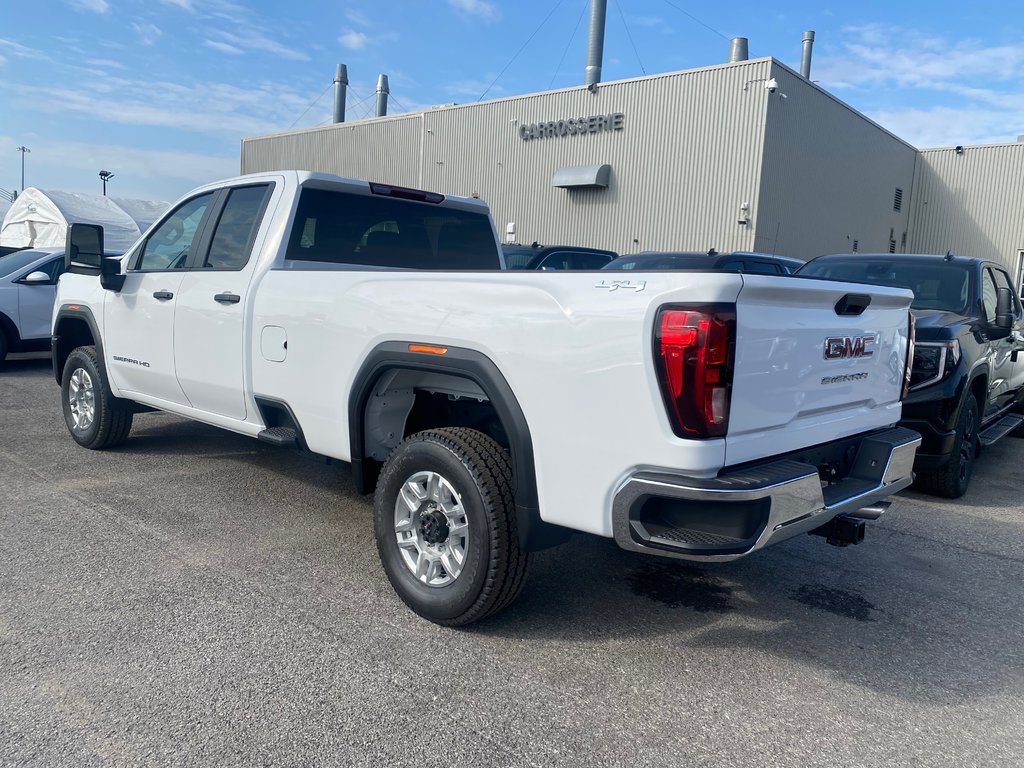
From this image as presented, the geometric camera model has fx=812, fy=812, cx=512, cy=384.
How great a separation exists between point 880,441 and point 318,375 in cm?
264

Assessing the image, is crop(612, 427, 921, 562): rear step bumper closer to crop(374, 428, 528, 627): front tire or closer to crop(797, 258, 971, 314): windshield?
crop(374, 428, 528, 627): front tire

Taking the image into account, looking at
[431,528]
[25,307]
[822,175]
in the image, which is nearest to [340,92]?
[822,175]

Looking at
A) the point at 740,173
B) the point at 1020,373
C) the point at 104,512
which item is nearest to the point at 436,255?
the point at 104,512

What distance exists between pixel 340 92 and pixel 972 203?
29467 mm

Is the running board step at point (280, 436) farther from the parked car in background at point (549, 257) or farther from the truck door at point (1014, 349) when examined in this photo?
the parked car in background at point (549, 257)

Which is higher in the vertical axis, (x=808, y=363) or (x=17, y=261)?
(x=17, y=261)

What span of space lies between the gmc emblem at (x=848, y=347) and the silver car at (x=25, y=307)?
Result: 10542mm

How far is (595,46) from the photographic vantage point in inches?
1038

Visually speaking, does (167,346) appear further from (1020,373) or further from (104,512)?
(1020,373)

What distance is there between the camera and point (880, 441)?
361 cm

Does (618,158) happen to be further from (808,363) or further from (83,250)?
(808,363)

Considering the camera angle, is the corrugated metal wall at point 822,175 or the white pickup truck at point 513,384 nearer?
the white pickup truck at point 513,384

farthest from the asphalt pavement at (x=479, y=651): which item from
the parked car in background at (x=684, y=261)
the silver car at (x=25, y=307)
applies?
the silver car at (x=25, y=307)

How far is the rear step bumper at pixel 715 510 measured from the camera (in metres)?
2.67
